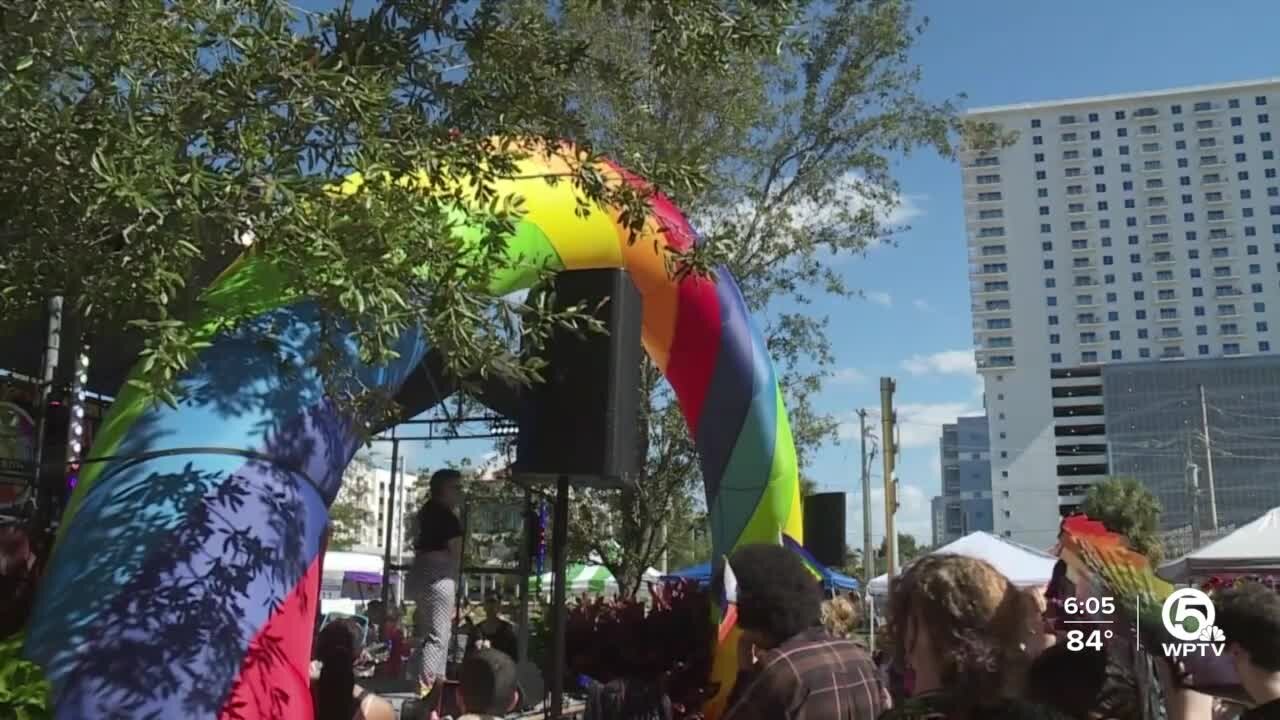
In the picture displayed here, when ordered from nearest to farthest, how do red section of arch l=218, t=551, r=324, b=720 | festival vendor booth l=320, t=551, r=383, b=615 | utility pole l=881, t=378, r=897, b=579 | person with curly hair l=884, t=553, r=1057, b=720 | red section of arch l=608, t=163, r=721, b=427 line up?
person with curly hair l=884, t=553, r=1057, b=720 → red section of arch l=218, t=551, r=324, b=720 → red section of arch l=608, t=163, r=721, b=427 → utility pole l=881, t=378, r=897, b=579 → festival vendor booth l=320, t=551, r=383, b=615

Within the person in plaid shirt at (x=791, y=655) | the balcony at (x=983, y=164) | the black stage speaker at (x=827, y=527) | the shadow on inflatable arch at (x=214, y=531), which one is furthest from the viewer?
the balcony at (x=983, y=164)

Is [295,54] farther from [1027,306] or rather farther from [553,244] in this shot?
[1027,306]

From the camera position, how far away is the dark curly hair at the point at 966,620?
84.0 inches

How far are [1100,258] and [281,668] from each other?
147291 millimetres

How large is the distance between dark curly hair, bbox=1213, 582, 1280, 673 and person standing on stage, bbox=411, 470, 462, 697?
13.7 ft

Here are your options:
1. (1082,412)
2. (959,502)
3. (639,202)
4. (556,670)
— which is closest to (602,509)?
(556,670)

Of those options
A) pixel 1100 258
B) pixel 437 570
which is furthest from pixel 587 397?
pixel 1100 258

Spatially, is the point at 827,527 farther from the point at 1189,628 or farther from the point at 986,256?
the point at 986,256

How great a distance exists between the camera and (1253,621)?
8.95 feet

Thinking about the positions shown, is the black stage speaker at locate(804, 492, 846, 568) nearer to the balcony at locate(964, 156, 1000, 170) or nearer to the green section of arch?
the green section of arch

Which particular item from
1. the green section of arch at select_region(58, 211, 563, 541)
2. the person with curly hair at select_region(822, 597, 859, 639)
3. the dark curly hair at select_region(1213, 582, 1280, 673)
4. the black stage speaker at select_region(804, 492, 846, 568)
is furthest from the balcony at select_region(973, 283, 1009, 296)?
the dark curly hair at select_region(1213, 582, 1280, 673)

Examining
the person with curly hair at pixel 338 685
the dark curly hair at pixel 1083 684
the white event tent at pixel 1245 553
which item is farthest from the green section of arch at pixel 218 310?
the white event tent at pixel 1245 553

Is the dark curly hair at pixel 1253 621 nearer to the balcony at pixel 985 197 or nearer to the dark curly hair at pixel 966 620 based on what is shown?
the dark curly hair at pixel 966 620

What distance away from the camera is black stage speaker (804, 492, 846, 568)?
493 inches
